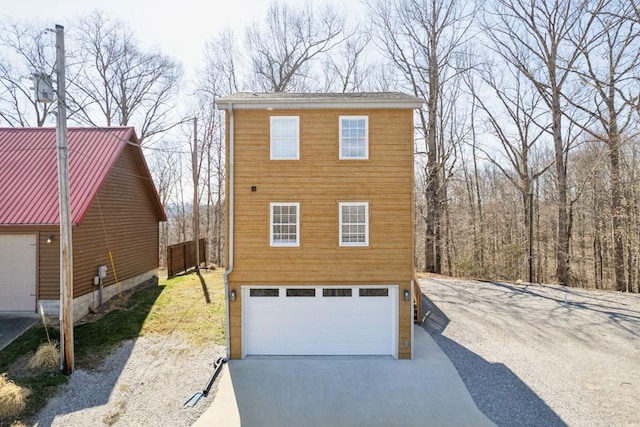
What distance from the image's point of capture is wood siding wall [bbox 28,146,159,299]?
9.62 m

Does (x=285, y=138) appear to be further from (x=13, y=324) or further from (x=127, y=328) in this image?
(x=13, y=324)

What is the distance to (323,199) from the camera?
8.27m

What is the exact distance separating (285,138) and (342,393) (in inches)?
236

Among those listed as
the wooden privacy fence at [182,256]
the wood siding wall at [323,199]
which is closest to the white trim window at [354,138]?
the wood siding wall at [323,199]

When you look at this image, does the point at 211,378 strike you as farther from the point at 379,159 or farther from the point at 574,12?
the point at 574,12

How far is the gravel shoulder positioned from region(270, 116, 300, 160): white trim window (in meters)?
5.31

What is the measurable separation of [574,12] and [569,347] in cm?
1631

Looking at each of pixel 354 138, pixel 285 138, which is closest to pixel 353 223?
pixel 354 138

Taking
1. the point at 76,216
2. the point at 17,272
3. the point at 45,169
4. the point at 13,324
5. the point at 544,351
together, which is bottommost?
the point at 544,351

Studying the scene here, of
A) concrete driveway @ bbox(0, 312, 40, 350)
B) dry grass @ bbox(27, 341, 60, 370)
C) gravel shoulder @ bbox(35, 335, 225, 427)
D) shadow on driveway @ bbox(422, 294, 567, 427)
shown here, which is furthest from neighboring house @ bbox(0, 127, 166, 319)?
shadow on driveway @ bbox(422, 294, 567, 427)

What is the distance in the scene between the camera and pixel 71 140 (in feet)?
39.5

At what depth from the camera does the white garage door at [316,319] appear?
835 cm

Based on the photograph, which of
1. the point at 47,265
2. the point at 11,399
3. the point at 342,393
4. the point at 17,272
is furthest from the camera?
the point at 17,272

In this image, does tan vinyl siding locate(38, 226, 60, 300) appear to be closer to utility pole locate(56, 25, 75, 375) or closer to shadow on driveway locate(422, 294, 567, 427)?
utility pole locate(56, 25, 75, 375)
